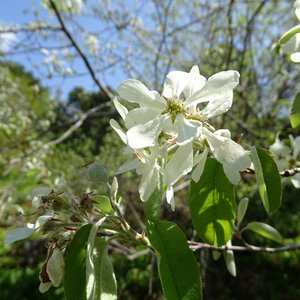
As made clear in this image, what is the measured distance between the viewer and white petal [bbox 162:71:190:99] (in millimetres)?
643

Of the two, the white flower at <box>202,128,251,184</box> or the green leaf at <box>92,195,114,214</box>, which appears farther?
the green leaf at <box>92,195,114,214</box>

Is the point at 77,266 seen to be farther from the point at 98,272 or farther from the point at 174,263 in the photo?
the point at 174,263

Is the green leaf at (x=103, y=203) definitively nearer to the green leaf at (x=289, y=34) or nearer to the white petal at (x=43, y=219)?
the white petal at (x=43, y=219)

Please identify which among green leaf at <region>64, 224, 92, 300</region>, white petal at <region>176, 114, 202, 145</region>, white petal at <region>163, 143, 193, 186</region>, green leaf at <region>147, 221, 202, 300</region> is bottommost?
green leaf at <region>147, 221, 202, 300</region>

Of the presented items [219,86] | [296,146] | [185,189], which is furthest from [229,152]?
[185,189]

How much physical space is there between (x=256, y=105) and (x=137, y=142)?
477cm

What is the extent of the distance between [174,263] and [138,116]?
221 mm

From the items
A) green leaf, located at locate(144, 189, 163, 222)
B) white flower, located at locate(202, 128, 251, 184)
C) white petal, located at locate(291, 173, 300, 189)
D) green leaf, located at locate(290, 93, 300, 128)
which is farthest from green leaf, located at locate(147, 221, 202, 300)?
white petal, located at locate(291, 173, 300, 189)

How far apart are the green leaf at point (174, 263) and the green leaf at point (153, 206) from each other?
0.06 feet

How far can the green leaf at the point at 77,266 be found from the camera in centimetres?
56

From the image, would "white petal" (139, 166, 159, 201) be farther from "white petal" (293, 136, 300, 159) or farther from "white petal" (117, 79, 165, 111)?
"white petal" (293, 136, 300, 159)

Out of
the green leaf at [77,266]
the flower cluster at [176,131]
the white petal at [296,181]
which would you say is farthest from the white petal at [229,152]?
the white petal at [296,181]

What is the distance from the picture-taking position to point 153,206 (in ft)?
2.12

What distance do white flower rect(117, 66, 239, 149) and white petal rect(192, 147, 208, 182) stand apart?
52 mm
